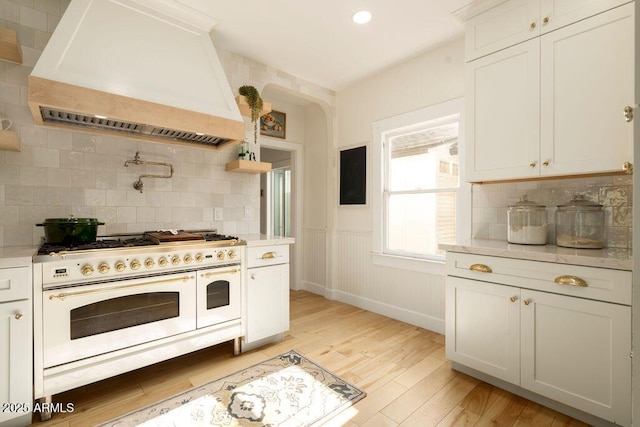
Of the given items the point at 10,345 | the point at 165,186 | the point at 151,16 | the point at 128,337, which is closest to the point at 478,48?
the point at 151,16

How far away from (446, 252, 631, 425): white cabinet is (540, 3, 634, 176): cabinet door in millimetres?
705

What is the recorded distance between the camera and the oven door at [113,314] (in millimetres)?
1673

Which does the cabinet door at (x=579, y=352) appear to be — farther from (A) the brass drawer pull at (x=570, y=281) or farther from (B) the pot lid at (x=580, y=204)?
(B) the pot lid at (x=580, y=204)

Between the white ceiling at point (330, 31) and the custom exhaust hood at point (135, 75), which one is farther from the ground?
the white ceiling at point (330, 31)

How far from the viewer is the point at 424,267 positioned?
300cm

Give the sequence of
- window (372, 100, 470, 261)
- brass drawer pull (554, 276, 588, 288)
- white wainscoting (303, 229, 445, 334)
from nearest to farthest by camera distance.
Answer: brass drawer pull (554, 276, 588, 288)
window (372, 100, 470, 261)
white wainscoting (303, 229, 445, 334)

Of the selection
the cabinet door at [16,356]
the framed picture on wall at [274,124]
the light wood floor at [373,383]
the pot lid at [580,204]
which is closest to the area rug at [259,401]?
the light wood floor at [373,383]

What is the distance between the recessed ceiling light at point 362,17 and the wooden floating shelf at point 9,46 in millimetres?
2289

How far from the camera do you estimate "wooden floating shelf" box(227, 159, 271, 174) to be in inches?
108

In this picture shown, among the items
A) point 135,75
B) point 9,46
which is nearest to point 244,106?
point 135,75

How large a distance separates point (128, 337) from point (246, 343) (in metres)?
0.88

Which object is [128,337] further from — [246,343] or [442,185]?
[442,185]

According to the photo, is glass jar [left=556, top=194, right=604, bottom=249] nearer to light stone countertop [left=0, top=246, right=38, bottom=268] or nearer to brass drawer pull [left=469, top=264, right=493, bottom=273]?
brass drawer pull [left=469, top=264, right=493, bottom=273]

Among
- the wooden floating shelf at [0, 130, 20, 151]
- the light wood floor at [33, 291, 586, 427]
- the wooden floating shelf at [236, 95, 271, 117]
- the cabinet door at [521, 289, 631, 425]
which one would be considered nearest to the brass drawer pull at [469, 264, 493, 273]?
the cabinet door at [521, 289, 631, 425]
